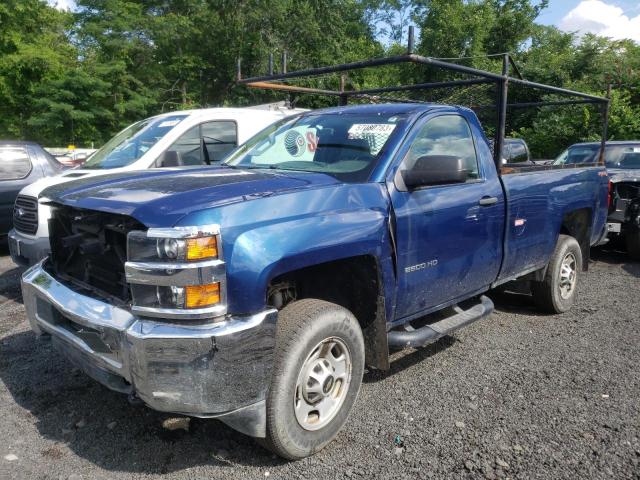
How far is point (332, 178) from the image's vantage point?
3.28 metres

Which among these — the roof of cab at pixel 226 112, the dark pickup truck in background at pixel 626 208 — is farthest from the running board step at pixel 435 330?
the dark pickup truck in background at pixel 626 208

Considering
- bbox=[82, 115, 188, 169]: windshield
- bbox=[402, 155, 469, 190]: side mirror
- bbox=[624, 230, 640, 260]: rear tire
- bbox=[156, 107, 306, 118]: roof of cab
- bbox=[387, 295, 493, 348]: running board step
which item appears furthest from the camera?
bbox=[624, 230, 640, 260]: rear tire

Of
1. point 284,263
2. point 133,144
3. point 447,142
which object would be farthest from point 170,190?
point 133,144

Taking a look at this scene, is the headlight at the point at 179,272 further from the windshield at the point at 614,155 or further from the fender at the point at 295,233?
the windshield at the point at 614,155

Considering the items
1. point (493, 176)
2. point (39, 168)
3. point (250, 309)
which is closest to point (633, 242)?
point (493, 176)

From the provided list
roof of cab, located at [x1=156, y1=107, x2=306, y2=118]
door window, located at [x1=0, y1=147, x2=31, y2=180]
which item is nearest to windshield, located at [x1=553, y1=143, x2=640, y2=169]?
roof of cab, located at [x1=156, y1=107, x2=306, y2=118]

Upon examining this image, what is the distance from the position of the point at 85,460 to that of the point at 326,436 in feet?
4.23

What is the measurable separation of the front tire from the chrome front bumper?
0.36 feet

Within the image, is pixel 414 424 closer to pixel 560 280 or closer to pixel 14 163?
pixel 560 280

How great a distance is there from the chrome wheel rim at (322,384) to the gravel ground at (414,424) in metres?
0.22

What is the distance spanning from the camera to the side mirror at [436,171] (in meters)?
3.28

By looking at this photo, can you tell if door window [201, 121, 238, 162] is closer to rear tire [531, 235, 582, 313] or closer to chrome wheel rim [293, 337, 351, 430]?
rear tire [531, 235, 582, 313]

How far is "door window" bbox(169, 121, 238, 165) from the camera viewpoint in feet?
22.4

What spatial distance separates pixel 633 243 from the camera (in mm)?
7969
